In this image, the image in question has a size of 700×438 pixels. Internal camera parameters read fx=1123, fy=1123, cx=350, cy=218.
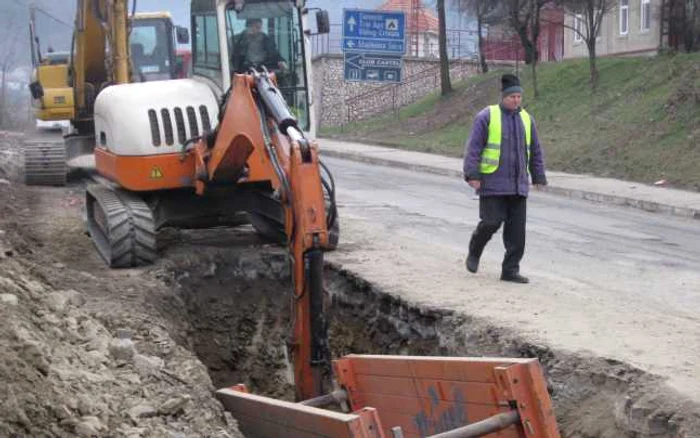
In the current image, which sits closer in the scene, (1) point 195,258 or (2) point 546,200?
(1) point 195,258

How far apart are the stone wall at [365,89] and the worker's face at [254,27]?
32892mm

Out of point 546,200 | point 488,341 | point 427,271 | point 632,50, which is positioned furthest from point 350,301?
point 632,50

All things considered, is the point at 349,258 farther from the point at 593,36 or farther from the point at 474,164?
the point at 593,36

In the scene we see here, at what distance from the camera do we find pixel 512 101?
10.0 metres

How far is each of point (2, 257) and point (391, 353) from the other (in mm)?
3282

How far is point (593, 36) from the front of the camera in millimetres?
30438

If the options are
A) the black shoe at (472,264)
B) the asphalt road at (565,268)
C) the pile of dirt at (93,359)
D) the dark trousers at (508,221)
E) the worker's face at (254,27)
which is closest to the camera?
the pile of dirt at (93,359)

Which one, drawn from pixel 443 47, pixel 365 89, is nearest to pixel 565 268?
pixel 443 47

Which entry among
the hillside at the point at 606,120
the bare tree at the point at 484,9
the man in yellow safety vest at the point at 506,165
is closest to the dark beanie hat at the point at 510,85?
the man in yellow safety vest at the point at 506,165

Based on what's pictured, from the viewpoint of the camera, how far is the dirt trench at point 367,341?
6641mm

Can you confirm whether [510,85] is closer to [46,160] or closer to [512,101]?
[512,101]

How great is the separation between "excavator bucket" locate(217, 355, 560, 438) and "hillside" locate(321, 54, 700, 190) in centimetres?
1472

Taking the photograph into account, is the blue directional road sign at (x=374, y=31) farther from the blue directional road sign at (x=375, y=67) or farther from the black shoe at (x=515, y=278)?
the black shoe at (x=515, y=278)

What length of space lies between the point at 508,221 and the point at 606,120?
1751cm
